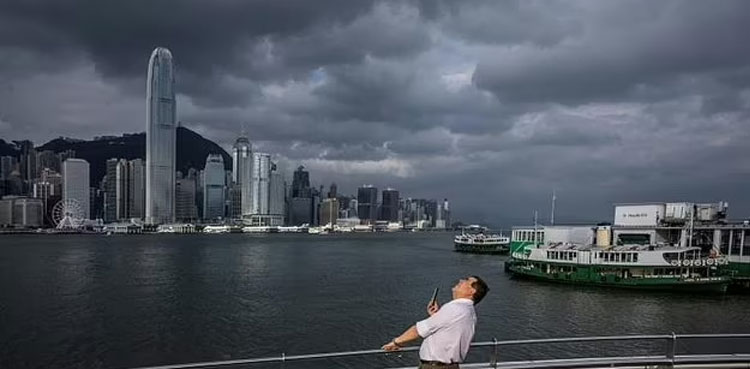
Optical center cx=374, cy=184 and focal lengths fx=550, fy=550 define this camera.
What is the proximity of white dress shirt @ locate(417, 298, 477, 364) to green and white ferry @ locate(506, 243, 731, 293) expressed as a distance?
168 feet

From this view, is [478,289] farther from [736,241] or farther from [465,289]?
[736,241]

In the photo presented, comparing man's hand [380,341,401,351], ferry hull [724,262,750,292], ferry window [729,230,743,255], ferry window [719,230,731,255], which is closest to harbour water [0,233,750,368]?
ferry hull [724,262,750,292]

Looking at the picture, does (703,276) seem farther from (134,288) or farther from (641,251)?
(134,288)

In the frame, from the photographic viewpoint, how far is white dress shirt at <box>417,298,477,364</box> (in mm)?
4770

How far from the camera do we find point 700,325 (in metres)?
36.2

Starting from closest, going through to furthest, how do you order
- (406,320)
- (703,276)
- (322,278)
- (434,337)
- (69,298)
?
(434,337) < (406,320) < (69,298) < (703,276) < (322,278)

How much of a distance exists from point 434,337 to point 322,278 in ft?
196

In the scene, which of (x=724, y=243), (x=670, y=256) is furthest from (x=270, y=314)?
(x=724, y=243)

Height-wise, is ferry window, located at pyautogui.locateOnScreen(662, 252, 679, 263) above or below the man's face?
below

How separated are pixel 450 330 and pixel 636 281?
5188 centimetres

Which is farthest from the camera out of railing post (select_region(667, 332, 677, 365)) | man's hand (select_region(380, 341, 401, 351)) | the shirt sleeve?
railing post (select_region(667, 332, 677, 365))

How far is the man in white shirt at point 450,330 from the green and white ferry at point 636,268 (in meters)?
51.2

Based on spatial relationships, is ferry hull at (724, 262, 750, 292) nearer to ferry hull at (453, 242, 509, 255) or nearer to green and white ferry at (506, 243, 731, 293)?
green and white ferry at (506, 243, 731, 293)

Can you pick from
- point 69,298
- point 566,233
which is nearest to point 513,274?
point 566,233
